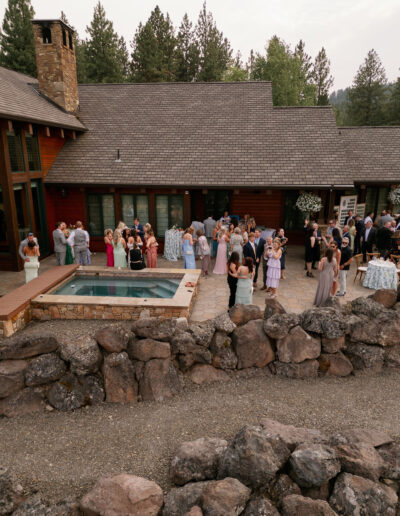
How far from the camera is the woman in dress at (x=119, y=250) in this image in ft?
36.9

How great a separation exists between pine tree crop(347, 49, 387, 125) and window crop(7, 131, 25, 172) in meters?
44.5

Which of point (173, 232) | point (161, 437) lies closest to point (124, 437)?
point (161, 437)

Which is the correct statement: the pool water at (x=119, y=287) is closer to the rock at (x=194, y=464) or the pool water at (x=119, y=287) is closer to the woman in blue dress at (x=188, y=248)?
the woman in blue dress at (x=188, y=248)

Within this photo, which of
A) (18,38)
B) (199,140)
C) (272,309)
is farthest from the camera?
(18,38)

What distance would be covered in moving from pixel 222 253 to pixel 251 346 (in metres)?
5.34

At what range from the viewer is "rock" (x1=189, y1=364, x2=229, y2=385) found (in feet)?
21.6

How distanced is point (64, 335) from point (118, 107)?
12663mm

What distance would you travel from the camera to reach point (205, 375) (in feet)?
21.7

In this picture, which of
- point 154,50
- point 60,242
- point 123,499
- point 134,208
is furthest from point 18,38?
point 123,499

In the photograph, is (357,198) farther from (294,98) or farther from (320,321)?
(294,98)

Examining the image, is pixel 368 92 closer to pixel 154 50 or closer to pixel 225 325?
pixel 154 50

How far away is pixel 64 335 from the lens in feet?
26.5

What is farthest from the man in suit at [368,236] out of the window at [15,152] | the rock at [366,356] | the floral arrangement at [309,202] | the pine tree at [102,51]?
the pine tree at [102,51]

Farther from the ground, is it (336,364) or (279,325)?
(279,325)
